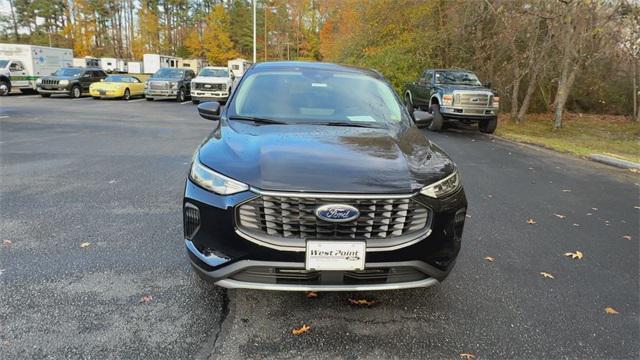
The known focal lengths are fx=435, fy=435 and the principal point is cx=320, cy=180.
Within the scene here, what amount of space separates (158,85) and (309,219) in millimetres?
21610

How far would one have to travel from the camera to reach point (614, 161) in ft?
30.1

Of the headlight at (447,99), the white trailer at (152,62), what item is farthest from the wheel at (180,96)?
the white trailer at (152,62)

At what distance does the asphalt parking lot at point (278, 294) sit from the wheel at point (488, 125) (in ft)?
24.5

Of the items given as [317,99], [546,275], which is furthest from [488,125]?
[317,99]

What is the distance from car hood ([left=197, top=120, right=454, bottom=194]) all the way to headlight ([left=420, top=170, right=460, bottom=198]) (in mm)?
37

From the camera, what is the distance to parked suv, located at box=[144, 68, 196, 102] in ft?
71.7

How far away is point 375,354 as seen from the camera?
2.50 m

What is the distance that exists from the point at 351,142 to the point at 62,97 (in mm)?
24053

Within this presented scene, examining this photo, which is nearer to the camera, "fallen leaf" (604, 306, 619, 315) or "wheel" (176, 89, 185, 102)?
"fallen leaf" (604, 306, 619, 315)

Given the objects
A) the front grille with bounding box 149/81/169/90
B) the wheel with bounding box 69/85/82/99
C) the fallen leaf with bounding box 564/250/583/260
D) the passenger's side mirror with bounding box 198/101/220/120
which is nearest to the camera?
the fallen leaf with bounding box 564/250/583/260

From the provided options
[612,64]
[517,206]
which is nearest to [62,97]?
[517,206]

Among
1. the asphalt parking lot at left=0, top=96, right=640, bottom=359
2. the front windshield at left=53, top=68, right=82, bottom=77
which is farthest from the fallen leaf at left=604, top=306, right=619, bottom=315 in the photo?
the front windshield at left=53, top=68, right=82, bottom=77

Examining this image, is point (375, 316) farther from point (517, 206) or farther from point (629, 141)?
point (629, 141)

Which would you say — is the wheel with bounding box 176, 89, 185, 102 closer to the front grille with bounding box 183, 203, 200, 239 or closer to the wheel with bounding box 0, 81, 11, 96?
the wheel with bounding box 0, 81, 11, 96
